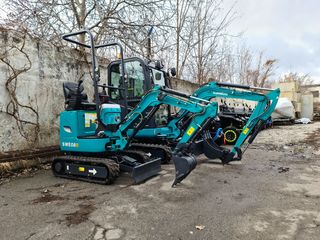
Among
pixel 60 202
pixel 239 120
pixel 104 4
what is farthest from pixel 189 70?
pixel 60 202

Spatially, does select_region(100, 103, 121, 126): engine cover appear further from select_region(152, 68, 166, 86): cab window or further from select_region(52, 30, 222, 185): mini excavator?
select_region(152, 68, 166, 86): cab window

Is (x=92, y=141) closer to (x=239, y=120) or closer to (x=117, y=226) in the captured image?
(x=117, y=226)

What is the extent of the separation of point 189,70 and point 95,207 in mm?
13792

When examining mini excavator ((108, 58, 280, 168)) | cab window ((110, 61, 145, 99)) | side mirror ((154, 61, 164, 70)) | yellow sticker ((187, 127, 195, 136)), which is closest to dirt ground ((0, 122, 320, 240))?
mini excavator ((108, 58, 280, 168))

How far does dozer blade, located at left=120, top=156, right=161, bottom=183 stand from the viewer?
4758mm

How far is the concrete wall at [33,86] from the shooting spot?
599 cm

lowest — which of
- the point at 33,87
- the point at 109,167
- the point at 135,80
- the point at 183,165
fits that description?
the point at 109,167

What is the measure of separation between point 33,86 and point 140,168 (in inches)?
141

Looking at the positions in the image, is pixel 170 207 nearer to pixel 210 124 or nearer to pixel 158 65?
pixel 210 124

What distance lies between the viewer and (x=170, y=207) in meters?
3.77

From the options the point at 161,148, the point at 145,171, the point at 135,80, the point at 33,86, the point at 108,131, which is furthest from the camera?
the point at 135,80

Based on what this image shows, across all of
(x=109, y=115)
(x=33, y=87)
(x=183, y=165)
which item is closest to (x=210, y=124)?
(x=183, y=165)

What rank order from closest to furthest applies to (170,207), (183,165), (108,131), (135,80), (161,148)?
(170,207)
(183,165)
(108,131)
(161,148)
(135,80)

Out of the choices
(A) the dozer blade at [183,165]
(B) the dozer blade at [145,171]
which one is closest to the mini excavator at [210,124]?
(B) the dozer blade at [145,171]
